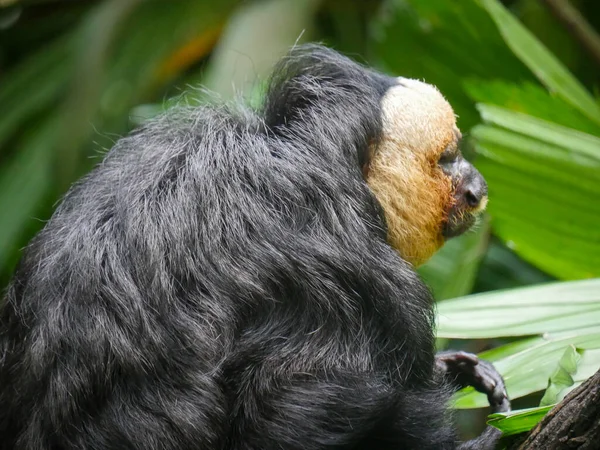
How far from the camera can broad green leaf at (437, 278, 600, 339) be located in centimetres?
216

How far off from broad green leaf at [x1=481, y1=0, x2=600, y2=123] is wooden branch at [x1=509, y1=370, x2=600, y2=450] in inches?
65.3

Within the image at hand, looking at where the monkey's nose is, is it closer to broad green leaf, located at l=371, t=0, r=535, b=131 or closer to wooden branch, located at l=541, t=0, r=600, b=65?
broad green leaf, located at l=371, t=0, r=535, b=131

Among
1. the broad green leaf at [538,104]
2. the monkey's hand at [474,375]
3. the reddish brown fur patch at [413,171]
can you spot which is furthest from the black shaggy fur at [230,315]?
the broad green leaf at [538,104]

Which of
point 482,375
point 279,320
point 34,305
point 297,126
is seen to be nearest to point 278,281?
point 279,320

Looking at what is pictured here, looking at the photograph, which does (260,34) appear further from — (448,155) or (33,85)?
(448,155)

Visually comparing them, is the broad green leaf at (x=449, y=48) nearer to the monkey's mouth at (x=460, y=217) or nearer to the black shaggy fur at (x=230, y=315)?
the monkey's mouth at (x=460, y=217)

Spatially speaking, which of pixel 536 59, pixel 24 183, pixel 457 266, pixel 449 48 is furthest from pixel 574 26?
pixel 24 183

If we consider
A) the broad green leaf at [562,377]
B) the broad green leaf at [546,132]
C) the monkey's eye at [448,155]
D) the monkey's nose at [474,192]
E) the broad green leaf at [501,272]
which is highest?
the monkey's eye at [448,155]

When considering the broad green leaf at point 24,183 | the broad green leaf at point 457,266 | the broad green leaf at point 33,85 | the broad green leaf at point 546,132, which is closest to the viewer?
the broad green leaf at point 546,132

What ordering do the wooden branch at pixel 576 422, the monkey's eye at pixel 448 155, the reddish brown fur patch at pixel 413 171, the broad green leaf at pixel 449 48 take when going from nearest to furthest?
the wooden branch at pixel 576 422 → the reddish brown fur patch at pixel 413 171 → the monkey's eye at pixel 448 155 → the broad green leaf at pixel 449 48

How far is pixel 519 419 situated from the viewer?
5.43 feet

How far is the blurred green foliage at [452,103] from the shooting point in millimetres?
2238

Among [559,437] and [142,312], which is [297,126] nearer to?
[142,312]

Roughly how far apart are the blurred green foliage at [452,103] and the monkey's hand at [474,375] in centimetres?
4
